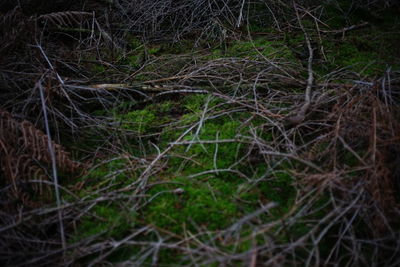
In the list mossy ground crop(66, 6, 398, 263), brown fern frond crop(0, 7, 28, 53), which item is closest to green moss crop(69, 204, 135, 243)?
mossy ground crop(66, 6, 398, 263)

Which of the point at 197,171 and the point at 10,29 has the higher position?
the point at 10,29

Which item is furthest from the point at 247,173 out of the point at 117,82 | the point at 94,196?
the point at 117,82

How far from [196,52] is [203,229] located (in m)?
1.94

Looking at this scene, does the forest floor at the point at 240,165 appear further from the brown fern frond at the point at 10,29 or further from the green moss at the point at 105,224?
the brown fern frond at the point at 10,29

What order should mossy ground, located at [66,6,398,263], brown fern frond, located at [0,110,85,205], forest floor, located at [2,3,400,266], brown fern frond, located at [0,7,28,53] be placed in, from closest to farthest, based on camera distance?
1. forest floor, located at [2,3,400,266]
2. mossy ground, located at [66,6,398,263]
3. brown fern frond, located at [0,110,85,205]
4. brown fern frond, located at [0,7,28,53]

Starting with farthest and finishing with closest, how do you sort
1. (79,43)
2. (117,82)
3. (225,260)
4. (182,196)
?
Answer: (79,43)
(117,82)
(182,196)
(225,260)

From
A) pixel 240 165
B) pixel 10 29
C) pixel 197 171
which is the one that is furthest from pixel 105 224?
pixel 10 29

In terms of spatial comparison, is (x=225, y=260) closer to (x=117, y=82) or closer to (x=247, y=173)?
(x=247, y=173)

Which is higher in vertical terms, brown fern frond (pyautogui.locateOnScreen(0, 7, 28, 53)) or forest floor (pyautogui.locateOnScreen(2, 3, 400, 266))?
brown fern frond (pyautogui.locateOnScreen(0, 7, 28, 53))

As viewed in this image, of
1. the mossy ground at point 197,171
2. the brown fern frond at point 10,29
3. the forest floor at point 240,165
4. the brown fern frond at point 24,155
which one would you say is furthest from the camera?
the brown fern frond at point 10,29

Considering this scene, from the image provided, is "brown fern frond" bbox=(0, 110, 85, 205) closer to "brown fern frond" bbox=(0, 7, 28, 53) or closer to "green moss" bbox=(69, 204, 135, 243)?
"green moss" bbox=(69, 204, 135, 243)

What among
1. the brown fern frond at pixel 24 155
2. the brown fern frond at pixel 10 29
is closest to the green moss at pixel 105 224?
the brown fern frond at pixel 24 155

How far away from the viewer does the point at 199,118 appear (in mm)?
2041

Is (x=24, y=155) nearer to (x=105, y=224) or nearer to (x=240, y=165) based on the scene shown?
(x=105, y=224)
